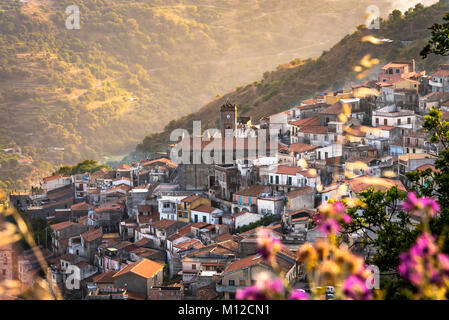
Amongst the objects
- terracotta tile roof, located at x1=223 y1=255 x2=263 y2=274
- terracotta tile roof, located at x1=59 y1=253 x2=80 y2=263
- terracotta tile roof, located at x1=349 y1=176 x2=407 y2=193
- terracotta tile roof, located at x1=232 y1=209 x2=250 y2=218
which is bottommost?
terracotta tile roof, located at x1=59 y1=253 x2=80 y2=263

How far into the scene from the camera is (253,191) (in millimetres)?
31234

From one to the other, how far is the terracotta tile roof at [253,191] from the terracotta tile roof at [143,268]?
17.6ft

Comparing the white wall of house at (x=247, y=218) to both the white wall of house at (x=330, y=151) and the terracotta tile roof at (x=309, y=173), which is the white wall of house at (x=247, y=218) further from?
the white wall of house at (x=330, y=151)

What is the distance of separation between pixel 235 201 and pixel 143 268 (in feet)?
20.3

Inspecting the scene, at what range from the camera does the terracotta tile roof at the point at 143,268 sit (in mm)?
26561

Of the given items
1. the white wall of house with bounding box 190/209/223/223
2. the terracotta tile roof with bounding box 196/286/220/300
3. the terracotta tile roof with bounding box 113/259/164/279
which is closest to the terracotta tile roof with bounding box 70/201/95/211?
the white wall of house with bounding box 190/209/223/223

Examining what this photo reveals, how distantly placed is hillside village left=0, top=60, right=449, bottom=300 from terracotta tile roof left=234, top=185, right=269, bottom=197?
63mm

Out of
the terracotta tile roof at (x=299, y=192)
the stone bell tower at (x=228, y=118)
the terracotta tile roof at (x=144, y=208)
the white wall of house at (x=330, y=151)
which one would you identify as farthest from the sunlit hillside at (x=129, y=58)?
the terracotta tile roof at (x=299, y=192)

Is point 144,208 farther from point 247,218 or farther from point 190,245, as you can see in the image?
point 247,218

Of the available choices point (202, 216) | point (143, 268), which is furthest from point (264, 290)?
point (202, 216)

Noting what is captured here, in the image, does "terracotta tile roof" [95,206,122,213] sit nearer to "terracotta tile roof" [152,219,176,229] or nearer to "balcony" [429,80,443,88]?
"terracotta tile roof" [152,219,176,229]

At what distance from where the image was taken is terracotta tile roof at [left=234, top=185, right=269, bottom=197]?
3100 cm

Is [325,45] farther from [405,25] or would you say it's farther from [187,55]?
[405,25]

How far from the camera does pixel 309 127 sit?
3794 cm
